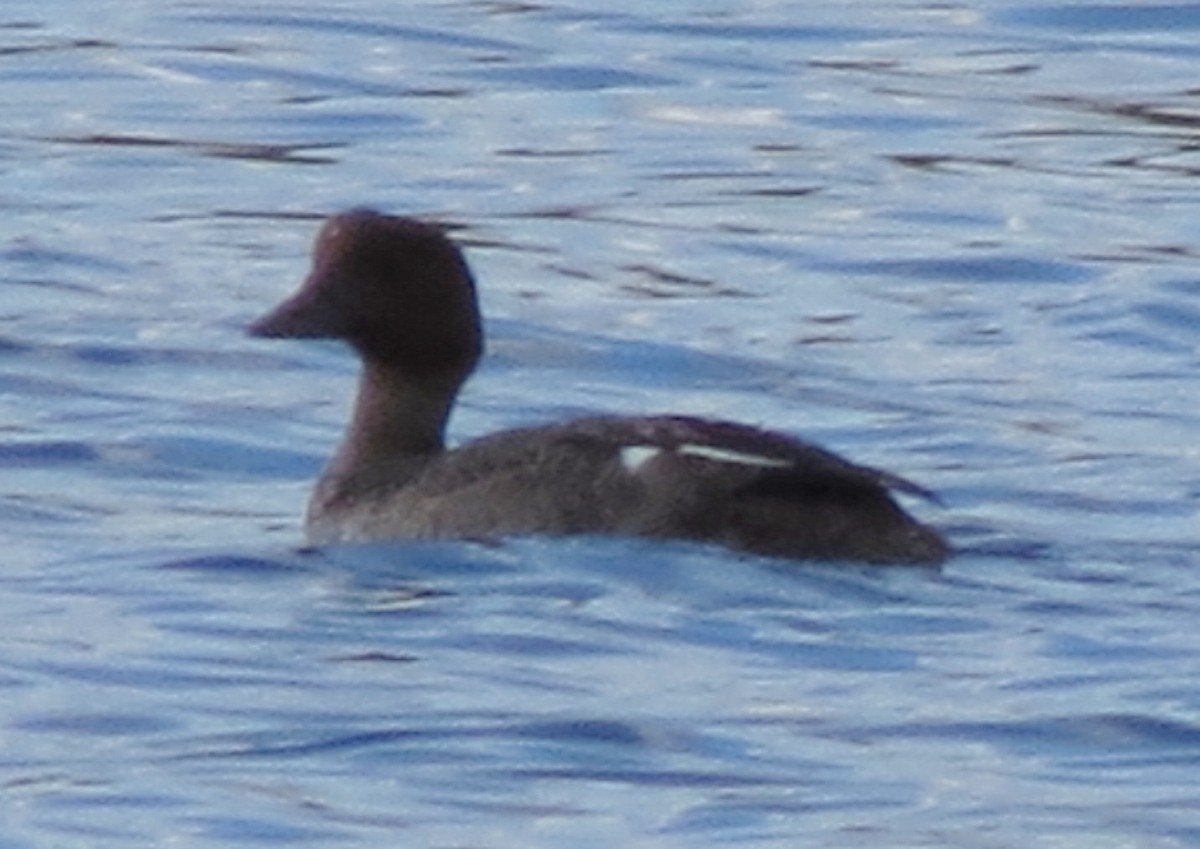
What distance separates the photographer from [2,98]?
18.8m

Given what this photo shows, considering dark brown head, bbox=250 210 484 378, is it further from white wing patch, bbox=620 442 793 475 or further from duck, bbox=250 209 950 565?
white wing patch, bbox=620 442 793 475

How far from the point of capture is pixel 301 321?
13.1m

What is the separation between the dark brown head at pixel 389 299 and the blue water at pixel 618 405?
0.52 meters

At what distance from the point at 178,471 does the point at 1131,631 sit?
2900mm

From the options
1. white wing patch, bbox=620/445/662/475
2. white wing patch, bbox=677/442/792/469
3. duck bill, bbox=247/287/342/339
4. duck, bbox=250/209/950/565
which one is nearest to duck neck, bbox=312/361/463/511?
duck, bbox=250/209/950/565

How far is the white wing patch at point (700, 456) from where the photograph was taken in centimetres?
1250

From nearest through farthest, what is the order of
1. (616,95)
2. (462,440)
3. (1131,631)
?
(1131,631)
(462,440)
(616,95)

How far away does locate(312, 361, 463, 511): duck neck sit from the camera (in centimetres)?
1320

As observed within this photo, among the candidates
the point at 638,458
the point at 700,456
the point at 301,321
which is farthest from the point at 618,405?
the point at 700,456

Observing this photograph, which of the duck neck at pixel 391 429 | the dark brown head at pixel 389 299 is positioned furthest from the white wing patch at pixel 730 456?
the dark brown head at pixel 389 299

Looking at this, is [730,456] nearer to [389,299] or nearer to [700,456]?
[700,456]

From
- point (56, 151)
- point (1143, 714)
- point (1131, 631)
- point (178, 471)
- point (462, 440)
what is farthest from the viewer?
point (56, 151)

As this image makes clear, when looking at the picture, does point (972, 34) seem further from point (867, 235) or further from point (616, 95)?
point (867, 235)

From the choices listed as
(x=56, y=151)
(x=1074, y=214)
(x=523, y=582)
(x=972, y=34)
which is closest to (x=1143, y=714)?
(x=523, y=582)
